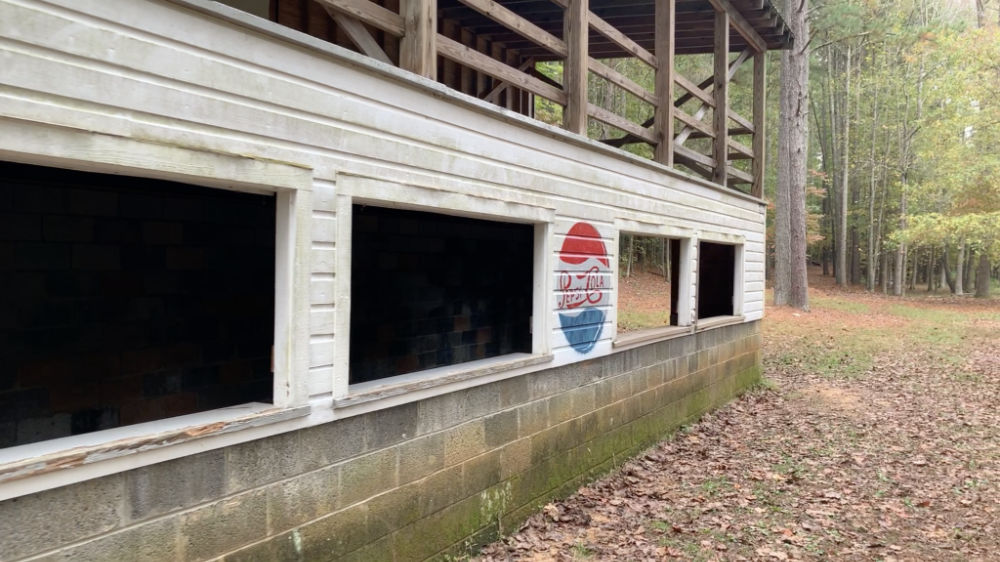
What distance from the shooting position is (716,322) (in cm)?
886

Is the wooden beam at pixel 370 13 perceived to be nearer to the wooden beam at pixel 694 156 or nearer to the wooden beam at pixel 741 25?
the wooden beam at pixel 694 156

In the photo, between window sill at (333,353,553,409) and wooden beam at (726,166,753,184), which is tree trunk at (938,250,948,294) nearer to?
wooden beam at (726,166,753,184)

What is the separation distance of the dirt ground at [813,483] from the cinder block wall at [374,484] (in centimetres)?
39

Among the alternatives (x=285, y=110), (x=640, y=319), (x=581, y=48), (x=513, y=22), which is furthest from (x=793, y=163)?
(x=285, y=110)

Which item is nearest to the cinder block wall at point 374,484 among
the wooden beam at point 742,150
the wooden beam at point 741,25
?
the wooden beam at point 742,150

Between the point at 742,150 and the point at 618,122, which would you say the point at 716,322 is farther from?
the point at 618,122

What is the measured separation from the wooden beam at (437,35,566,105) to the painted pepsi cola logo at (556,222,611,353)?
45.8 inches

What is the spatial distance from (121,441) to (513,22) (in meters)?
4.05

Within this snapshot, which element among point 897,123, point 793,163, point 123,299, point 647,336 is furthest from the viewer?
point 897,123

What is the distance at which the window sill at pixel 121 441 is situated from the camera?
2.24m

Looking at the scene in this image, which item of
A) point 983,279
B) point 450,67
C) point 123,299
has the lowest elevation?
point 123,299

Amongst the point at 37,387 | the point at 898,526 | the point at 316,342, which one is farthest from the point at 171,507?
the point at 898,526

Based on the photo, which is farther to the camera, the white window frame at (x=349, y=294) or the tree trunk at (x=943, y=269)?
the tree trunk at (x=943, y=269)

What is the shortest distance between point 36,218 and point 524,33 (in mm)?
3756
